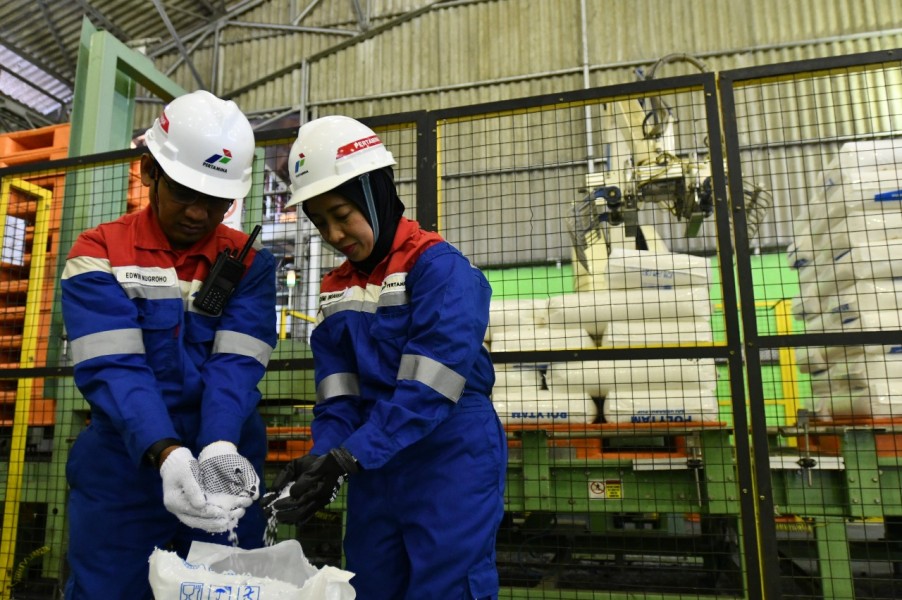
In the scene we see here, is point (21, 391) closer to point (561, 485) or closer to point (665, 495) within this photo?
point (561, 485)

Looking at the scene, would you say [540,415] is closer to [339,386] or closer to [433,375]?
[339,386]

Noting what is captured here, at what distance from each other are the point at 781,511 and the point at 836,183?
1798 millimetres

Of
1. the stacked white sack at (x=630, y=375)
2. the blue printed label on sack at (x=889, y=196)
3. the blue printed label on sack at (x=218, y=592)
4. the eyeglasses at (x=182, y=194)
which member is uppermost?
the blue printed label on sack at (x=889, y=196)

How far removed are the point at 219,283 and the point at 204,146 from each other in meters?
0.45

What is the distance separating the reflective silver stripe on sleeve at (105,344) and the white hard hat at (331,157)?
2.11 feet

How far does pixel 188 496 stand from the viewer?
5.77 ft

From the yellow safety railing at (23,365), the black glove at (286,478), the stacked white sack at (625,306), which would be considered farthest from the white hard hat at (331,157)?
the yellow safety railing at (23,365)

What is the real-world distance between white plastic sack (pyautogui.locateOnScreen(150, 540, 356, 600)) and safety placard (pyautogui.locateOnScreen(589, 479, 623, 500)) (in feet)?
6.06

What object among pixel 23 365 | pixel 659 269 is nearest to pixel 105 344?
pixel 23 365

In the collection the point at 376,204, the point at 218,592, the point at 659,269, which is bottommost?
the point at 218,592

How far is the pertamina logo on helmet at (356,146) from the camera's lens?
6.57ft

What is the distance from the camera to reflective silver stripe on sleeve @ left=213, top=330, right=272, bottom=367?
7.18 ft

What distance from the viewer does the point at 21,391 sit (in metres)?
3.78

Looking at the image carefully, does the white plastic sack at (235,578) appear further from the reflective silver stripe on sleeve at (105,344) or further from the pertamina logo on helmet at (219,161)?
the pertamina logo on helmet at (219,161)
